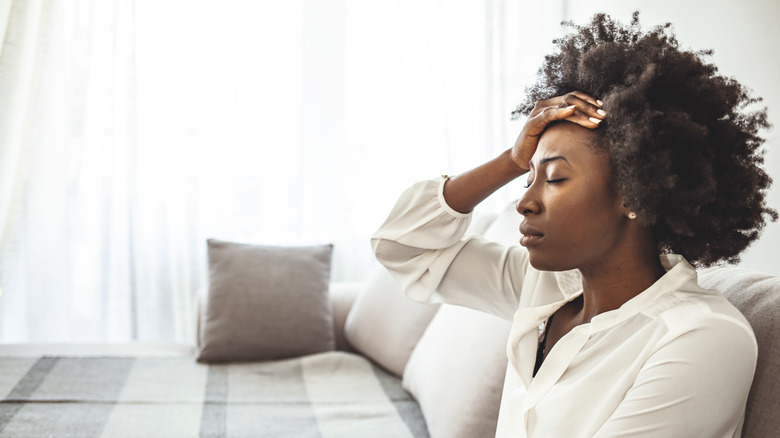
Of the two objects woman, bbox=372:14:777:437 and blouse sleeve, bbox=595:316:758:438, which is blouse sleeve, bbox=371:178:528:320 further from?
blouse sleeve, bbox=595:316:758:438

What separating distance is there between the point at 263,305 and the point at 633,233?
1.65 metres

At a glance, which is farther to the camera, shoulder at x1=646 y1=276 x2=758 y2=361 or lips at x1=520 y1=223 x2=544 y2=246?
lips at x1=520 y1=223 x2=544 y2=246

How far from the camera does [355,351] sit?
2.62 meters

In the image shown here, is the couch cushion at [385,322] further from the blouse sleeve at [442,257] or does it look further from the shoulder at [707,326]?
the shoulder at [707,326]

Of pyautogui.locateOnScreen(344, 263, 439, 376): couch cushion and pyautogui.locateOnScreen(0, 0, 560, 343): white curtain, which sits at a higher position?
pyautogui.locateOnScreen(0, 0, 560, 343): white curtain

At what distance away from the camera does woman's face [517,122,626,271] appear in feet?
3.51

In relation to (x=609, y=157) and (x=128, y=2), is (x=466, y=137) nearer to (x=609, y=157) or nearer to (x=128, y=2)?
(x=128, y=2)

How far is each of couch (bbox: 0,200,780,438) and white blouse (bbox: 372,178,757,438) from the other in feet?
0.78

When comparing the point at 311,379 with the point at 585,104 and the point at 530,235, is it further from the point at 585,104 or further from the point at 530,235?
the point at 585,104

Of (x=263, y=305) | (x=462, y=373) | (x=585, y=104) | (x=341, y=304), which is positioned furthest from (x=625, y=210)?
(x=341, y=304)

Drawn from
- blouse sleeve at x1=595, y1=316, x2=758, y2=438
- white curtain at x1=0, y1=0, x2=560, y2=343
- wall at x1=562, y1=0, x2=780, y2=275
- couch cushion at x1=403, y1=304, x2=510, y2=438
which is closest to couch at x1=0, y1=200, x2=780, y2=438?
couch cushion at x1=403, y1=304, x2=510, y2=438

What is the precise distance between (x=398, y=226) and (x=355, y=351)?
4.12 feet

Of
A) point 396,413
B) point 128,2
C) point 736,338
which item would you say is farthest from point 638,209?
point 128,2

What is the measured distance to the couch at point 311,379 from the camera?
1.73m
